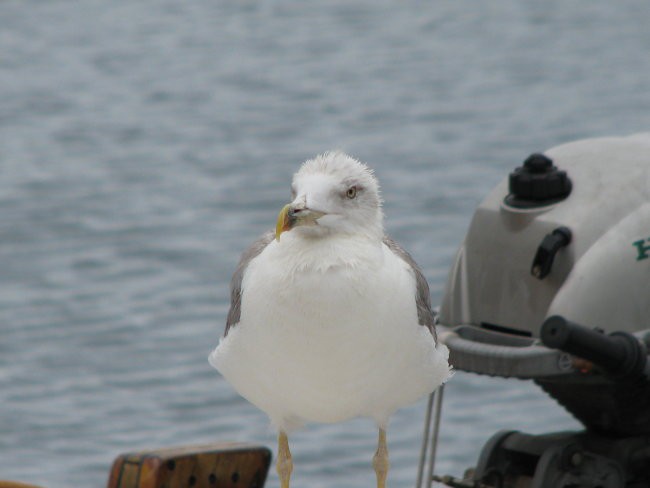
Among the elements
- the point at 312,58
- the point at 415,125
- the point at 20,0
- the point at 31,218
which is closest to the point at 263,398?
the point at 31,218

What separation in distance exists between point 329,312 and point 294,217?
185mm

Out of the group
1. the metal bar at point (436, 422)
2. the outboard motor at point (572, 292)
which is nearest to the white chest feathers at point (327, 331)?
the outboard motor at point (572, 292)

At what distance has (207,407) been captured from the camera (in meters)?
7.26

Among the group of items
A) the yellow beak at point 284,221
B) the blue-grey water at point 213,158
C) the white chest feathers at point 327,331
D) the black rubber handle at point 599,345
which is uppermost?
the yellow beak at point 284,221

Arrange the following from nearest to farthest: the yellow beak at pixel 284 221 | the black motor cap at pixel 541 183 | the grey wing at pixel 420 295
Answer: the yellow beak at pixel 284 221 < the grey wing at pixel 420 295 < the black motor cap at pixel 541 183

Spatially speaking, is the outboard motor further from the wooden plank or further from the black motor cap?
the wooden plank

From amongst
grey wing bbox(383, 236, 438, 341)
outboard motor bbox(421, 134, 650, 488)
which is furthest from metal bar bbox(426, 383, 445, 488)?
grey wing bbox(383, 236, 438, 341)

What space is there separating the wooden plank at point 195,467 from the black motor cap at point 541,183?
89cm

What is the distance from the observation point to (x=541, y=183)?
12.6 feet

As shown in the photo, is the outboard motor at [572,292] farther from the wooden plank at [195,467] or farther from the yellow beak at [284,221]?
the yellow beak at [284,221]

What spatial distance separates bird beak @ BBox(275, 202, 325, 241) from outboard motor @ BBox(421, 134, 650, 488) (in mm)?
868

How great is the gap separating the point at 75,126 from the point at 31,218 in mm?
1715

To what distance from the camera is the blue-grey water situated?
7.13 metres

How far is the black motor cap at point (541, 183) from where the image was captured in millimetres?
3852
